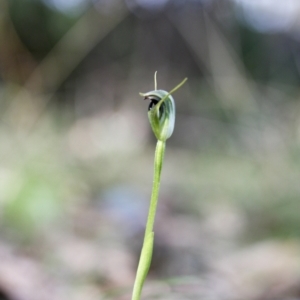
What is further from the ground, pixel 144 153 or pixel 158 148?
pixel 144 153

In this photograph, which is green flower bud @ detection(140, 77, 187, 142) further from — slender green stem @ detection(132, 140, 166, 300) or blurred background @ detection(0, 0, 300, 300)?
blurred background @ detection(0, 0, 300, 300)

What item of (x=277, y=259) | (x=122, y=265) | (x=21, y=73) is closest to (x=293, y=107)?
(x=21, y=73)

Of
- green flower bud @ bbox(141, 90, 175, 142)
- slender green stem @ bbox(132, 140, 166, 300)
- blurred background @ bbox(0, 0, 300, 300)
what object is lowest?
slender green stem @ bbox(132, 140, 166, 300)

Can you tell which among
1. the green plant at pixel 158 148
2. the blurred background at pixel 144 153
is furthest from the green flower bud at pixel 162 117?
the blurred background at pixel 144 153

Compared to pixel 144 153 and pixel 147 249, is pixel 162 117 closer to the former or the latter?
pixel 147 249

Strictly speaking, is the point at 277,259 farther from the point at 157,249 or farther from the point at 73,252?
the point at 73,252

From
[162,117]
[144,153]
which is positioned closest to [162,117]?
[162,117]

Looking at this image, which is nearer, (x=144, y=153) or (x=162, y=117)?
(x=162, y=117)

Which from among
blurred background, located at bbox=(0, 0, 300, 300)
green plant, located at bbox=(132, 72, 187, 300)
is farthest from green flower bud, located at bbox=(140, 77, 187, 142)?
blurred background, located at bbox=(0, 0, 300, 300)
